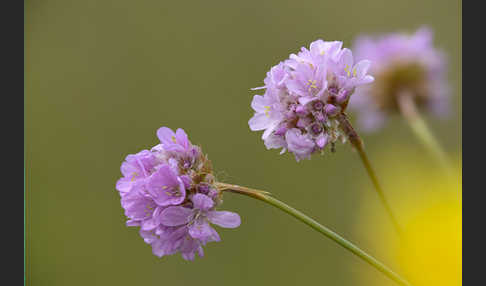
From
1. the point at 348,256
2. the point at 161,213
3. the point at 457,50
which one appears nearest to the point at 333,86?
the point at 161,213

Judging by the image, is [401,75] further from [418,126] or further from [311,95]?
[311,95]

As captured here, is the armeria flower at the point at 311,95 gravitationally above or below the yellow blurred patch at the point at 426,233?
above

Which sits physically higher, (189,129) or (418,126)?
(189,129)

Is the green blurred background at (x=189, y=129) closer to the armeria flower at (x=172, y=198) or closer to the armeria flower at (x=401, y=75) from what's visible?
the armeria flower at (x=401, y=75)

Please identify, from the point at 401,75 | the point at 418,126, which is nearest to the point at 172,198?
the point at 418,126

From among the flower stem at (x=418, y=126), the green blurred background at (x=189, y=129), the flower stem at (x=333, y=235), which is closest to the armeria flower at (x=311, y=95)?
the flower stem at (x=333, y=235)

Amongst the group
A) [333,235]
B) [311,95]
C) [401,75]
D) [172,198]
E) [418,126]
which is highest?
[401,75]
